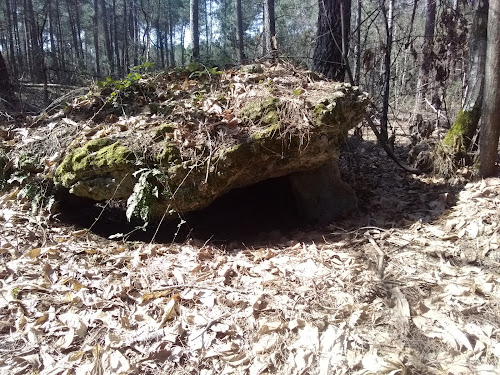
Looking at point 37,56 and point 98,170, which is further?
point 37,56

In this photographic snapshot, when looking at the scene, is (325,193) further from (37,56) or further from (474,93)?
(37,56)

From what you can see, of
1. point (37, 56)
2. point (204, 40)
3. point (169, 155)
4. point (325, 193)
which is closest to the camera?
point (169, 155)

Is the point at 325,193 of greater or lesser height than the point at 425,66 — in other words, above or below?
below

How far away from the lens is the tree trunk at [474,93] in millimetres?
4840

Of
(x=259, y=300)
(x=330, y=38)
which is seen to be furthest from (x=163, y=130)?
(x=330, y=38)

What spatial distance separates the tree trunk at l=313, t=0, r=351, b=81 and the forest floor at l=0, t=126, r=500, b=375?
3.17 meters

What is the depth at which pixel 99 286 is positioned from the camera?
315 centimetres

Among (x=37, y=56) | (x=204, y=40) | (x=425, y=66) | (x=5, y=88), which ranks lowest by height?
(x=5, y=88)

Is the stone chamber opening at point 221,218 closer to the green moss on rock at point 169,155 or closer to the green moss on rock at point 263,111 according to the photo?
the green moss on rock at point 169,155

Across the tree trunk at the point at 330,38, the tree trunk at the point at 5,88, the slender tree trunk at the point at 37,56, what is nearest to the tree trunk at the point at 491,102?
the tree trunk at the point at 330,38

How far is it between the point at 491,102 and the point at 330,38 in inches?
115

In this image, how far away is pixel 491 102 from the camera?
14.2ft

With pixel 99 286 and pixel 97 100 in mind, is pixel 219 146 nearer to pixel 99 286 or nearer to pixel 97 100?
pixel 99 286

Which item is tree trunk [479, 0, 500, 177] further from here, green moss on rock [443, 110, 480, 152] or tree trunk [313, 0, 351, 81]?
tree trunk [313, 0, 351, 81]
